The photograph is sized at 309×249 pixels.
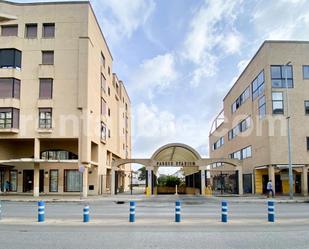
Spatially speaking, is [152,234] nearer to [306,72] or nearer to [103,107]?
[306,72]

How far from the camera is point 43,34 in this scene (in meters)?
37.3

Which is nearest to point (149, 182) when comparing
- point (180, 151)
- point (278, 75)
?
point (180, 151)

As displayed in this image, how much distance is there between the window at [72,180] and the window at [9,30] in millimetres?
15295

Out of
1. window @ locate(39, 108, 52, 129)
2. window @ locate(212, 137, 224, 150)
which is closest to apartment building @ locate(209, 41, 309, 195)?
window @ locate(39, 108, 52, 129)

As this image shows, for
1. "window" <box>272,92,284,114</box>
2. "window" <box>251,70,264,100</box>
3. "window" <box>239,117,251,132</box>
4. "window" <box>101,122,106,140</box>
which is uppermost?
"window" <box>251,70,264,100</box>

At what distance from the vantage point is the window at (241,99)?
152 ft

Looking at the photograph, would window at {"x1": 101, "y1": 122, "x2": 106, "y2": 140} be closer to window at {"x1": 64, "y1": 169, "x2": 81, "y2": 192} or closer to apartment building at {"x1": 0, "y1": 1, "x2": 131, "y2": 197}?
apartment building at {"x1": 0, "y1": 1, "x2": 131, "y2": 197}

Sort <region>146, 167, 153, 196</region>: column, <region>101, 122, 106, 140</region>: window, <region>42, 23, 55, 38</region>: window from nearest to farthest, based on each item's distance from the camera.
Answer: <region>42, 23, 55, 38</region>: window, <region>146, 167, 153, 196</region>: column, <region>101, 122, 106, 140</region>: window

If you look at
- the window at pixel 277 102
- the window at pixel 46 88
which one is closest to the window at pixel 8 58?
the window at pixel 46 88

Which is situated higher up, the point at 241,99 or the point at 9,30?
the point at 9,30

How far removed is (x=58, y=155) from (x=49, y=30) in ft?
43.4

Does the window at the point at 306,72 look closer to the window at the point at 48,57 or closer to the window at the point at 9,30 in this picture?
the window at the point at 48,57

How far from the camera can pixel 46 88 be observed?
120ft

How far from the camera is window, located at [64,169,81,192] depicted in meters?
38.7
